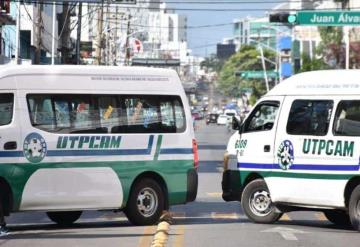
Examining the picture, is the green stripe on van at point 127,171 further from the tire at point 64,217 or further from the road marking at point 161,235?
the tire at point 64,217

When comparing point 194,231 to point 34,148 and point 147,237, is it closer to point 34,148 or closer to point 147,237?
point 147,237

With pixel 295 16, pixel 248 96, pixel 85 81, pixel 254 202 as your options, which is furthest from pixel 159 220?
pixel 248 96

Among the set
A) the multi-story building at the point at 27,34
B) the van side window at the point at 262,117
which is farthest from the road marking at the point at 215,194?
the multi-story building at the point at 27,34

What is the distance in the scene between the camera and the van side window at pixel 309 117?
14.2 m

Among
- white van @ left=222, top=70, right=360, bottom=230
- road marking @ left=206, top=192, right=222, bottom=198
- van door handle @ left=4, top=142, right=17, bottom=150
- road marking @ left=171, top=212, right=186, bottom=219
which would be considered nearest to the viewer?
van door handle @ left=4, top=142, right=17, bottom=150

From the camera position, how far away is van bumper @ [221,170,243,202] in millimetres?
15594

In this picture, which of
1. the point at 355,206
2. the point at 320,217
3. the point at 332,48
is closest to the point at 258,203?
the point at 355,206

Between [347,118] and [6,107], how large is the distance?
5.38 m

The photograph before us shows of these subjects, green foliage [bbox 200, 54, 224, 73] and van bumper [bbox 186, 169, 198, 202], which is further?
green foliage [bbox 200, 54, 224, 73]

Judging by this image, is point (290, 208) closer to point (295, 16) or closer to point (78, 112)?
point (78, 112)

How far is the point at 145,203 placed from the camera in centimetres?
1488

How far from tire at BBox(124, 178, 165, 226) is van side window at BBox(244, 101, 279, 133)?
2018 millimetres

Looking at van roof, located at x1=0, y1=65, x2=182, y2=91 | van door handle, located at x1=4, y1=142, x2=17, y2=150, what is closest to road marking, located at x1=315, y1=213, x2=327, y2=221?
van roof, located at x1=0, y1=65, x2=182, y2=91

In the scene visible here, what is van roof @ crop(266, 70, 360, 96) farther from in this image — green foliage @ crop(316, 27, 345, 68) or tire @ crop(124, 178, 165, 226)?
green foliage @ crop(316, 27, 345, 68)
